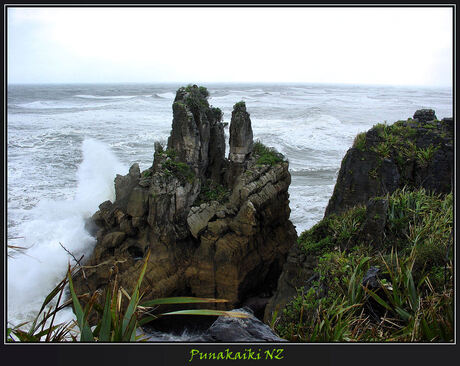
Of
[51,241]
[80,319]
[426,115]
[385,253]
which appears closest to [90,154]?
[51,241]

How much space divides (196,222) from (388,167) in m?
4.73

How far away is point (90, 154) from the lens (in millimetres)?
21719

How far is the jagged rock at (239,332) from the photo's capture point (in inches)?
90.5

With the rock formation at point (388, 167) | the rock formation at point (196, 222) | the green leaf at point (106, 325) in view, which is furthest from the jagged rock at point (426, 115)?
the green leaf at point (106, 325)

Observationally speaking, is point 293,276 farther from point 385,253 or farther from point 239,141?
point 239,141

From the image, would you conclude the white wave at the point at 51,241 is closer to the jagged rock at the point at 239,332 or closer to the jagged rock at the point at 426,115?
the jagged rock at the point at 239,332

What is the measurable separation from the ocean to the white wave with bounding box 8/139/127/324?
32 millimetres

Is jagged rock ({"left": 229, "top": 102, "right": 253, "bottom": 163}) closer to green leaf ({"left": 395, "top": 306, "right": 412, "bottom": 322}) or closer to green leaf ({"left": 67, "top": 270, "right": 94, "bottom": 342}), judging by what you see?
green leaf ({"left": 395, "top": 306, "right": 412, "bottom": 322})

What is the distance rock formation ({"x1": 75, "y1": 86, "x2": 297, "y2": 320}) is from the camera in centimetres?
867

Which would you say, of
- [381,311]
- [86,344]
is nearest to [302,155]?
[381,311]

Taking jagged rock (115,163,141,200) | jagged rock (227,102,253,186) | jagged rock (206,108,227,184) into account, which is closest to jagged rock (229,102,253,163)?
jagged rock (227,102,253,186)

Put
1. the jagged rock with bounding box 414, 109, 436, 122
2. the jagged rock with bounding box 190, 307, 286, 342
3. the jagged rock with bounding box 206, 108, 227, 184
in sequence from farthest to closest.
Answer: the jagged rock with bounding box 206, 108, 227, 184
the jagged rock with bounding box 414, 109, 436, 122
the jagged rock with bounding box 190, 307, 286, 342

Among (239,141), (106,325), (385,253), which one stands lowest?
(385,253)
